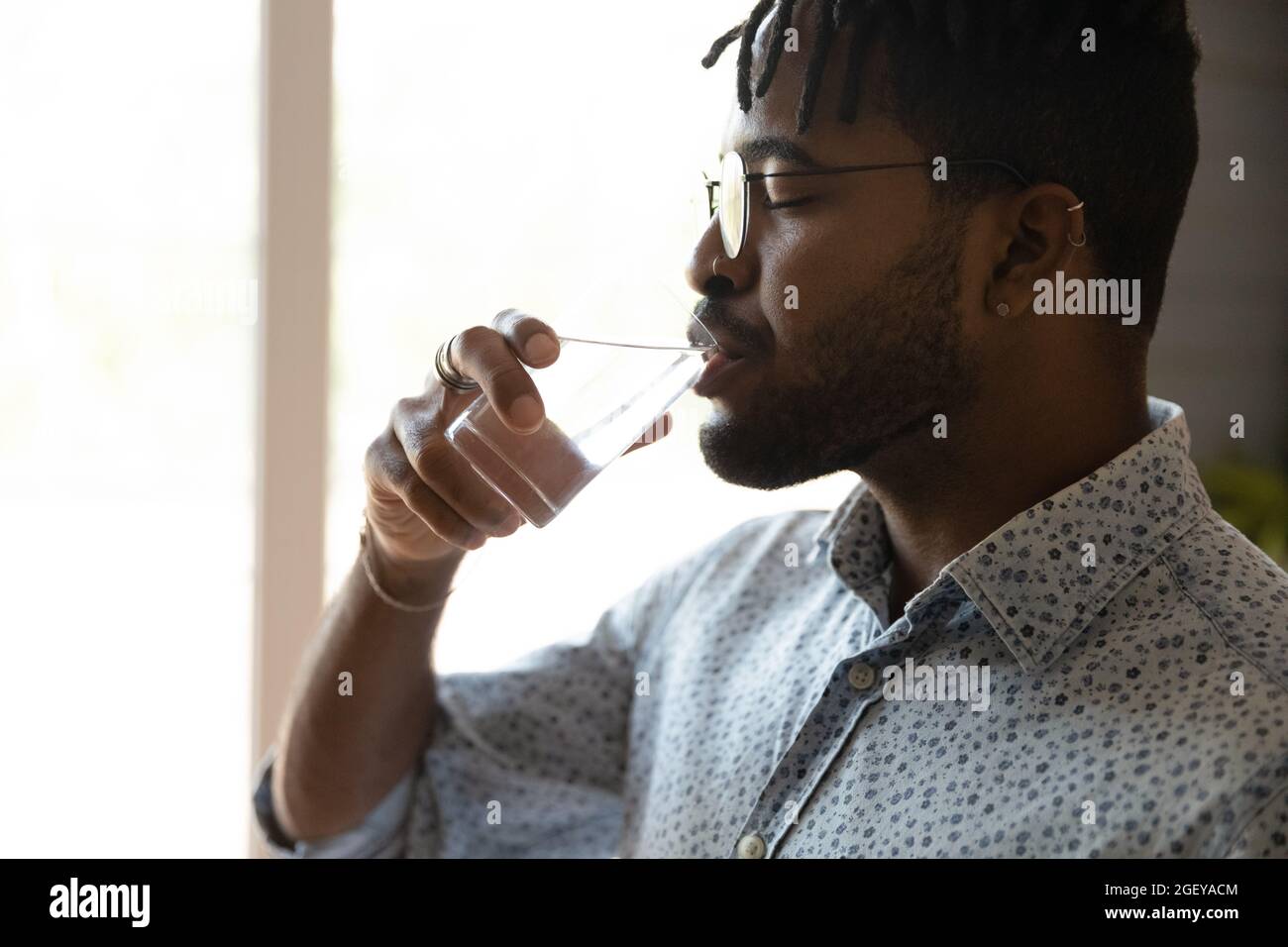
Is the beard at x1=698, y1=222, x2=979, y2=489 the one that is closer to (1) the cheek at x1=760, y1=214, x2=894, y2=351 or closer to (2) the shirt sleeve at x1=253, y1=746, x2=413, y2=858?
(1) the cheek at x1=760, y1=214, x2=894, y2=351

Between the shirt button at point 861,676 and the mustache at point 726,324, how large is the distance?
0.30 meters

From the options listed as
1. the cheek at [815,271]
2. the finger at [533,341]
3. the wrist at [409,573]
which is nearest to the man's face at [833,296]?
the cheek at [815,271]

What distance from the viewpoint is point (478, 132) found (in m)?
1.72

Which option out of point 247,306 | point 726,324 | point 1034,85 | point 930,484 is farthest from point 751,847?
point 247,306

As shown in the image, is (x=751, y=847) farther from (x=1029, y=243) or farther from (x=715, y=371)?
(x=1029, y=243)

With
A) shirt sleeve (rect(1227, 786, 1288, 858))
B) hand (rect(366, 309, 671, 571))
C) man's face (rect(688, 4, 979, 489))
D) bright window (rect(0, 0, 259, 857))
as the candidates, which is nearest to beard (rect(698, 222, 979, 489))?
man's face (rect(688, 4, 979, 489))

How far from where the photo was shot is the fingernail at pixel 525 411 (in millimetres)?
907

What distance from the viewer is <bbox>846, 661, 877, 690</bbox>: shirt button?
3.36 ft

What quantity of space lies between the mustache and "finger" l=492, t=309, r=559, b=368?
20cm

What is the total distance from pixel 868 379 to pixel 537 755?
562mm

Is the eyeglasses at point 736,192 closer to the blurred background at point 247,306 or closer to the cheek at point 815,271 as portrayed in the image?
the cheek at point 815,271

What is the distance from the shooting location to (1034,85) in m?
1.04
